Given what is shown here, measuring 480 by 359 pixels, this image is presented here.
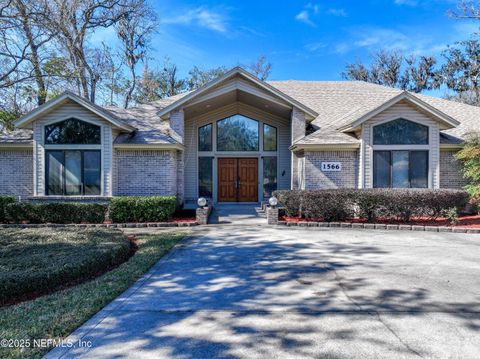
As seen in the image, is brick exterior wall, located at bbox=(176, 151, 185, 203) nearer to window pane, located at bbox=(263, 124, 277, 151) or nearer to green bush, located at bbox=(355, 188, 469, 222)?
window pane, located at bbox=(263, 124, 277, 151)

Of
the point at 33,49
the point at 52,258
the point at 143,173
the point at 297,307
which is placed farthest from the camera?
the point at 33,49

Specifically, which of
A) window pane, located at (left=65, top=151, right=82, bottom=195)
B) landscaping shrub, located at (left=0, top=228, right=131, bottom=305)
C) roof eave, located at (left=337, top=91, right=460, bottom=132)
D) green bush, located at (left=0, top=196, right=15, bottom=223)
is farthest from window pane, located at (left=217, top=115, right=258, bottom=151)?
green bush, located at (left=0, top=196, right=15, bottom=223)

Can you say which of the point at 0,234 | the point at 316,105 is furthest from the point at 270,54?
the point at 0,234

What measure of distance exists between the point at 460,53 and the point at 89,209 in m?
37.1

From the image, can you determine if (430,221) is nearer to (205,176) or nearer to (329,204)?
(329,204)

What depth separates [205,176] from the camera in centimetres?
1586

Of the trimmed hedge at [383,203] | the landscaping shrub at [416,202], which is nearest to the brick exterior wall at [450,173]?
the trimmed hedge at [383,203]

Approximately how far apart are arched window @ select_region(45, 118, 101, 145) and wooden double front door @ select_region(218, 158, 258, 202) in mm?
5951

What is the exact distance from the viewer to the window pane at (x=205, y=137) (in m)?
15.9

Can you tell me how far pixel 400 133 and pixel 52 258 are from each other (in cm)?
1238

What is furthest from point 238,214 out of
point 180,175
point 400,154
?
point 400,154

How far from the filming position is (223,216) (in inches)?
506

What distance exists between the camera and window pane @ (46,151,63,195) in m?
12.6

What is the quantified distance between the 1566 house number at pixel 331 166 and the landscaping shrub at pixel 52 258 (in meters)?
8.37
